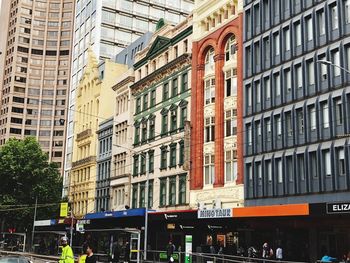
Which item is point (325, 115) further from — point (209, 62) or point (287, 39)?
point (209, 62)

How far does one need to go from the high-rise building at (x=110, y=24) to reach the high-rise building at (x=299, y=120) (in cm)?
4535

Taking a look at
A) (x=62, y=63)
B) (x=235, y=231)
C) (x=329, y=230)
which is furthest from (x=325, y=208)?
(x=62, y=63)

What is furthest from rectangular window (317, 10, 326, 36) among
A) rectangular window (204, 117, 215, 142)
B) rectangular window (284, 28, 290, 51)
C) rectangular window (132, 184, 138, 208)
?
rectangular window (132, 184, 138, 208)

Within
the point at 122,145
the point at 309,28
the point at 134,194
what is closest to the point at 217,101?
the point at 309,28

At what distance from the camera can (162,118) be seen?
5200 cm

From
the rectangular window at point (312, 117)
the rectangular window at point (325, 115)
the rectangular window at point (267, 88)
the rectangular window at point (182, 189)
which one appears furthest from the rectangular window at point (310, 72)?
the rectangular window at point (182, 189)

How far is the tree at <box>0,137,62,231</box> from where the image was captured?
229ft

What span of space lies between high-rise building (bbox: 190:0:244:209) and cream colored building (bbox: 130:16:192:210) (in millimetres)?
1655

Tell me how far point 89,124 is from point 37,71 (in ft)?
222

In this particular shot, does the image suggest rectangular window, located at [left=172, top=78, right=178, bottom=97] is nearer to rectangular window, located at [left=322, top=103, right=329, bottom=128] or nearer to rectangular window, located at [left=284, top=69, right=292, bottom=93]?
rectangular window, located at [left=284, top=69, right=292, bottom=93]

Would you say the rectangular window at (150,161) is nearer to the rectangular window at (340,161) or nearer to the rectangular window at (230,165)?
the rectangular window at (230,165)

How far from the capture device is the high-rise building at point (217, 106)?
41.9 metres

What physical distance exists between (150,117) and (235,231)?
57.6ft

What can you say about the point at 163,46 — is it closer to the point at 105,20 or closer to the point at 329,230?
the point at 329,230
